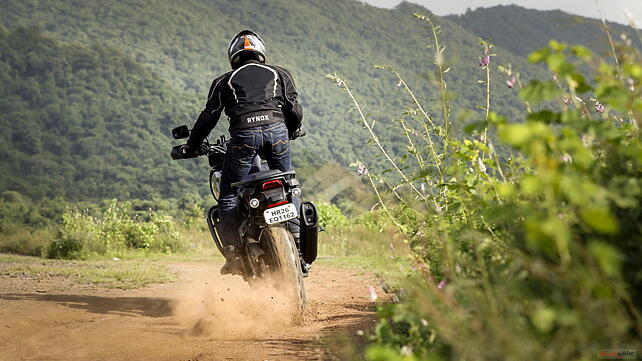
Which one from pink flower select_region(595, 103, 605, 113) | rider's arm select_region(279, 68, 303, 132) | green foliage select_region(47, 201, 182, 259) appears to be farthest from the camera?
green foliage select_region(47, 201, 182, 259)

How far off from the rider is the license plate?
59 cm

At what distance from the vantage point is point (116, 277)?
914cm

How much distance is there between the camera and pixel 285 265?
5.16 metres

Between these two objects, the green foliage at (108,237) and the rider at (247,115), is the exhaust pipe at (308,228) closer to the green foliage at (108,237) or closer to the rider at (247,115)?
the rider at (247,115)

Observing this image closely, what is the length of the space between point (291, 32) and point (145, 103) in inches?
3204

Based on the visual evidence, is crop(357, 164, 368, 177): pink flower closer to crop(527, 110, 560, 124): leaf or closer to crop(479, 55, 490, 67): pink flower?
crop(479, 55, 490, 67): pink flower

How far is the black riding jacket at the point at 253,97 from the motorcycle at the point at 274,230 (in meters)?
0.34

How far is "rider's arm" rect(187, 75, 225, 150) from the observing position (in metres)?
5.89

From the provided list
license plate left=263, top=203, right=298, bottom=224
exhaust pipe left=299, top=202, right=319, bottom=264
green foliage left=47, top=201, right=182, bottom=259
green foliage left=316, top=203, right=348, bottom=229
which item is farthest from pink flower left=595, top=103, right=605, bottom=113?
green foliage left=316, top=203, right=348, bottom=229

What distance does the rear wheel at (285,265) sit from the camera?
5145mm

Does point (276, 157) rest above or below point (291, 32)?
below

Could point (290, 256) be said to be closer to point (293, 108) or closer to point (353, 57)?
point (293, 108)

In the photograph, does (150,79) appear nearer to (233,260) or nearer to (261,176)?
(233,260)

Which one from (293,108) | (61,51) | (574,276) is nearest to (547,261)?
(574,276)
